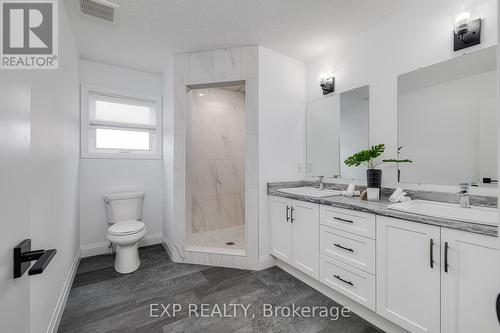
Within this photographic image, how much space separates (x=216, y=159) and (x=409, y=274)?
2.90 meters

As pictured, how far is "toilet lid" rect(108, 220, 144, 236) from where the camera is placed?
2.28 metres

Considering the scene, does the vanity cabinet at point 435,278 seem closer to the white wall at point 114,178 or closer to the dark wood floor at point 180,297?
the dark wood floor at point 180,297

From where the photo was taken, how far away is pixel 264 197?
8.27ft

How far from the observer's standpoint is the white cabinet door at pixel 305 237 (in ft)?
6.50

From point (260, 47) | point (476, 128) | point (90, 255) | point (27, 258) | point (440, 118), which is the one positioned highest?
point (260, 47)

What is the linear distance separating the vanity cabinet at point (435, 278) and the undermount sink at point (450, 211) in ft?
→ 0.27

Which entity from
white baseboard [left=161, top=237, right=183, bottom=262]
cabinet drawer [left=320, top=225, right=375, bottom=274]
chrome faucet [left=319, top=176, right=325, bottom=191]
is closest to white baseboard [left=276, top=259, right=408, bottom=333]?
cabinet drawer [left=320, top=225, right=375, bottom=274]

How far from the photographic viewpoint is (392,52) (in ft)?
6.55

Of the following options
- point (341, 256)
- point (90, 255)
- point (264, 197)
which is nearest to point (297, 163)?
point (264, 197)

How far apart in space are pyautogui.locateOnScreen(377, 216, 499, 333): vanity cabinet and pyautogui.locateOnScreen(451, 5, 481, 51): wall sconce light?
1.37 meters

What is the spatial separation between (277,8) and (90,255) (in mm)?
3478

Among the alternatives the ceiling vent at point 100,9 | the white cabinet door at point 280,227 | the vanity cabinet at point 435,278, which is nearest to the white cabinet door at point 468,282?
the vanity cabinet at point 435,278

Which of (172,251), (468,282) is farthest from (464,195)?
(172,251)

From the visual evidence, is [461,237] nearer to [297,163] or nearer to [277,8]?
[297,163]
